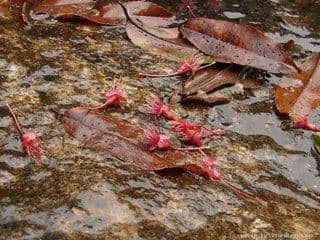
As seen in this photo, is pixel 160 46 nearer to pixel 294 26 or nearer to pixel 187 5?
pixel 187 5

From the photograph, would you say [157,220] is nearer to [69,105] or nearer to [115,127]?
[115,127]

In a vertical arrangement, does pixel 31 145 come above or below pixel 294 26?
below

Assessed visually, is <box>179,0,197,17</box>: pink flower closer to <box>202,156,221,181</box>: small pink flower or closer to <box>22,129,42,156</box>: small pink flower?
<box>202,156,221,181</box>: small pink flower

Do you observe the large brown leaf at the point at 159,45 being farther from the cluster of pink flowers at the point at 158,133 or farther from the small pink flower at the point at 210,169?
the small pink flower at the point at 210,169

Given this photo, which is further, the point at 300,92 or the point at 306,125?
the point at 300,92

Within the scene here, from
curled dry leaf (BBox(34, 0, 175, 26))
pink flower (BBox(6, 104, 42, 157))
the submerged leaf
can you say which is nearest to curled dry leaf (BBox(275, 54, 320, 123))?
the submerged leaf

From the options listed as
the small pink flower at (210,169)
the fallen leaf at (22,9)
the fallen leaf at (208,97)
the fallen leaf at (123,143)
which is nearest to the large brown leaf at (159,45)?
the fallen leaf at (208,97)

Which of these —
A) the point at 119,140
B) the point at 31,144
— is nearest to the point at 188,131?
the point at 119,140

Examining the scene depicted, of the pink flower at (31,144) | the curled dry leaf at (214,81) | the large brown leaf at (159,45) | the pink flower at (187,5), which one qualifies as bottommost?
the pink flower at (31,144)
